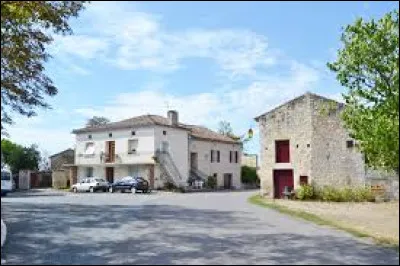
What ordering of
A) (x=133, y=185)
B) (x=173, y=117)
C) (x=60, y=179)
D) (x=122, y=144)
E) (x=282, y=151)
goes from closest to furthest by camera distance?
(x=282, y=151) < (x=133, y=185) < (x=122, y=144) < (x=173, y=117) < (x=60, y=179)

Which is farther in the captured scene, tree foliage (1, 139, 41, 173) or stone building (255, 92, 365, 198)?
tree foliage (1, 139, 41, 173)

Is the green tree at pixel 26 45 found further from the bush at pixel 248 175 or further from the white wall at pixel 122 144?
the bush at pixel 248 175

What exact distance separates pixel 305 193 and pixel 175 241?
24.3 meters

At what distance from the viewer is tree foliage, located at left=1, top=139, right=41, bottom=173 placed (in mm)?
64125

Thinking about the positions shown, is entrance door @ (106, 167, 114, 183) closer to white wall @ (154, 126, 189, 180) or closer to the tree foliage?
white wall @ (154, 126, 189, 180)

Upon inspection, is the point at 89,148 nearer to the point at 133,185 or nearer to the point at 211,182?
the point at 133,185

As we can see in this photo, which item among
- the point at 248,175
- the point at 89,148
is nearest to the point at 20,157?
the point at 89,148

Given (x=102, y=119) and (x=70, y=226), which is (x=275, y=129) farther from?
(x=102, y=119)

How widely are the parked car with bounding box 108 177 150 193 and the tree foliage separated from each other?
1787cm

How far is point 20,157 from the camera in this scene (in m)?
64.8

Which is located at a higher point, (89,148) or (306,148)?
(89,148)

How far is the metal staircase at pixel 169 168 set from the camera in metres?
54.1

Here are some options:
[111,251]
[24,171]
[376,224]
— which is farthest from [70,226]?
[24,171]

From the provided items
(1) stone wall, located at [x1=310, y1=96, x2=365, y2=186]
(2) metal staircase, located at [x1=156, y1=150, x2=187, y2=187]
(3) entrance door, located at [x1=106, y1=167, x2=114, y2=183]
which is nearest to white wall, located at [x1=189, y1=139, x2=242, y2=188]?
(2) metal staircase, located at [x1=156, y1=150, x2=187, y2=187]
